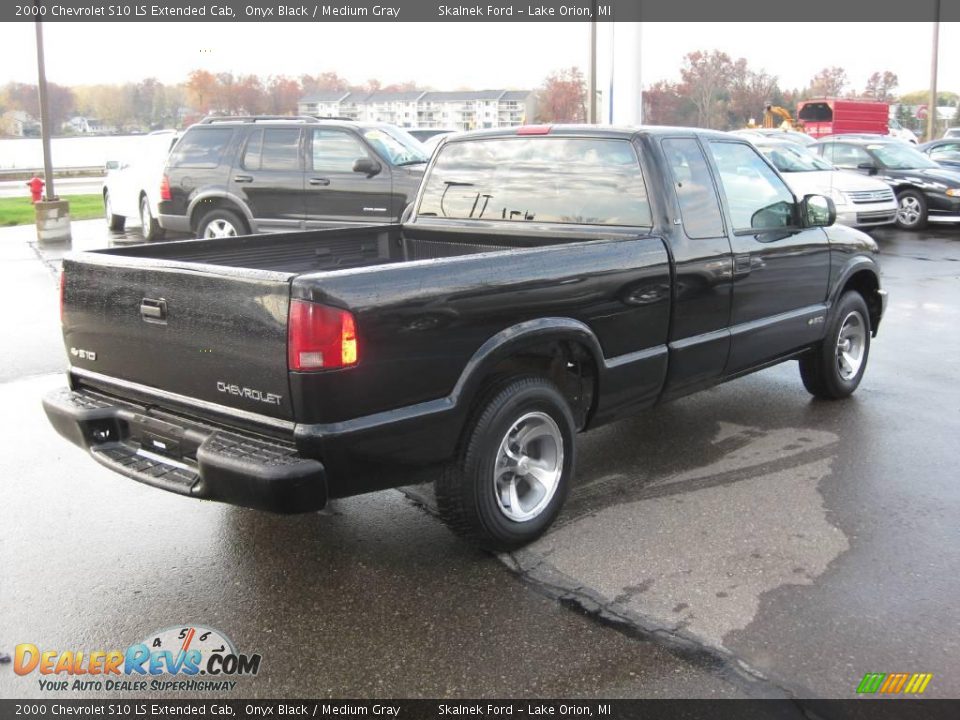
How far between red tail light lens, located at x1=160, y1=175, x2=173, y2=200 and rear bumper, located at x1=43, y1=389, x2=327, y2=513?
859cm

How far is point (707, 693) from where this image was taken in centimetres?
302

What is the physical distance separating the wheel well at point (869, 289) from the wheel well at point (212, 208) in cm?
807

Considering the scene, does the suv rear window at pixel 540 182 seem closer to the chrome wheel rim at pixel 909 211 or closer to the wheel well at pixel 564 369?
the wheel well at pixel 564 369

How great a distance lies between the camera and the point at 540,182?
5.22m

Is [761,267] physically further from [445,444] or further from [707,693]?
[707,693]

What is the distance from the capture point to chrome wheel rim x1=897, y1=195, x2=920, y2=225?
17047 mm

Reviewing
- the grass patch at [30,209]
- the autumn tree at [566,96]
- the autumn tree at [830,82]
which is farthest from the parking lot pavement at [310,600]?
the autumn tree at [830,82]

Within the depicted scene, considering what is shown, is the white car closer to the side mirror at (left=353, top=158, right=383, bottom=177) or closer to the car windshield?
the side mirror at (left=353, top=158, right=383, bottom=177)

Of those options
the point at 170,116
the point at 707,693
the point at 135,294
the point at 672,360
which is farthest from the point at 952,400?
the point at 170,116

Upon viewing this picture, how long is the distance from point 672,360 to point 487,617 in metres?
1.93

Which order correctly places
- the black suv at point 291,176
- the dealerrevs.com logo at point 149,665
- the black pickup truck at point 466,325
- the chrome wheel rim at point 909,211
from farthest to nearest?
the chrome wheel rim at point 909,211, the black suv at point 291,176, the black pickup truck at point 466,325, the dealerrevs.com logo at point 149,665

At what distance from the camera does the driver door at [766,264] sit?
530 cm

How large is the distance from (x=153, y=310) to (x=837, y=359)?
4.66m

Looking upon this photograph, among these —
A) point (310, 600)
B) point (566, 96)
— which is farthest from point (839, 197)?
point (566, 96)
